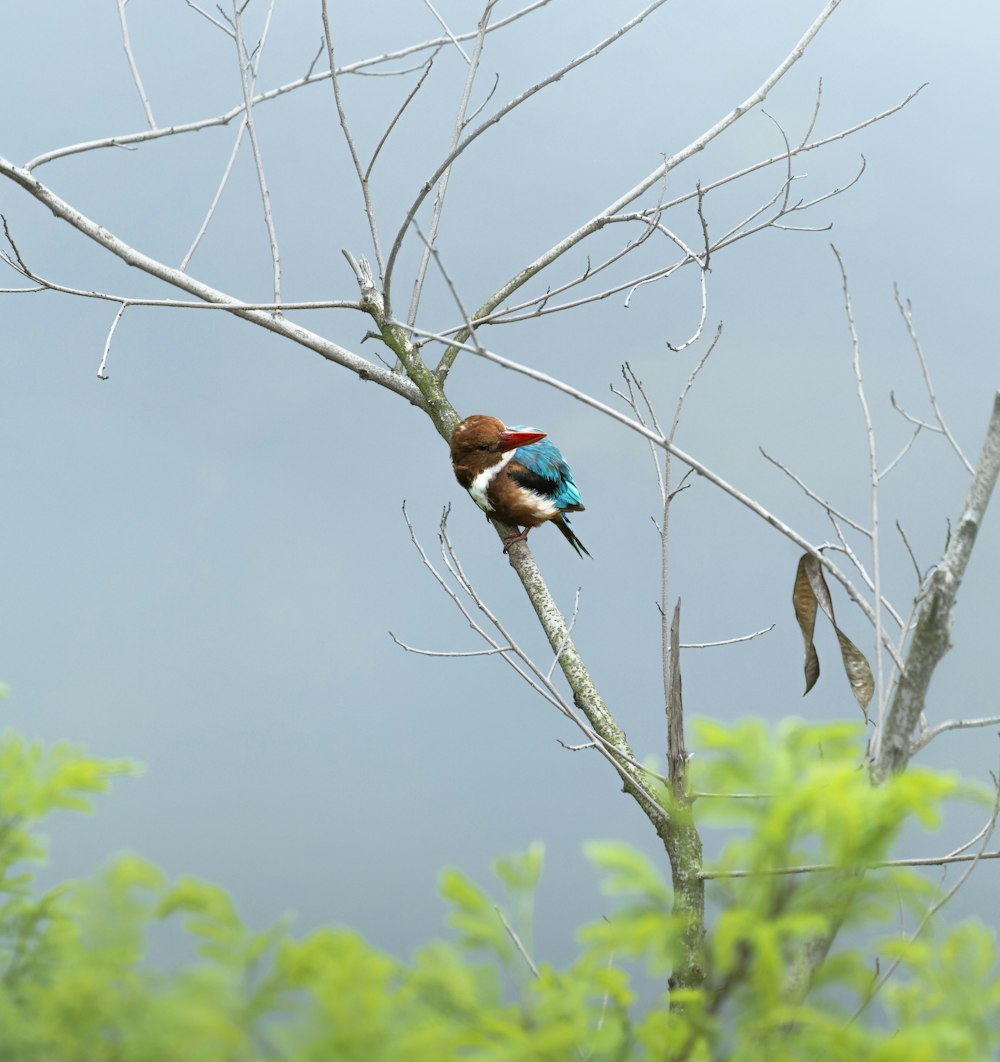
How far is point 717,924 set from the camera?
49.4 inches

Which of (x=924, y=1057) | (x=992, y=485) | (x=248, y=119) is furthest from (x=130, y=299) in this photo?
(x=924, y=1057)

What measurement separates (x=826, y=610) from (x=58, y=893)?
1714 millimetres

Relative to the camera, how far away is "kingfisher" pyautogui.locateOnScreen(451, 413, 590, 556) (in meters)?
4.46

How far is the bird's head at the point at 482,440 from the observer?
4.44m

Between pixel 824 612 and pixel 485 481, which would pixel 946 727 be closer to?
pixel 824 612

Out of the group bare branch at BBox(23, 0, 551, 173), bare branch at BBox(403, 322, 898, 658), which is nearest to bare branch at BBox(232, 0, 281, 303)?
bare branch at BBox(23, 0, 551, 173)

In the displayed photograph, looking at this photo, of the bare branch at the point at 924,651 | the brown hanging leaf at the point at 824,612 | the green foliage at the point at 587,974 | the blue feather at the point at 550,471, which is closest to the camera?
the green foliage at the point at 587,974

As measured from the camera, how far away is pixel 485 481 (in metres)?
4.51

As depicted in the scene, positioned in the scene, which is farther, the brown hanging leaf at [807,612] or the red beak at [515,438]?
the red beak at [515,438]

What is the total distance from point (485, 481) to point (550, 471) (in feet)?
1.02

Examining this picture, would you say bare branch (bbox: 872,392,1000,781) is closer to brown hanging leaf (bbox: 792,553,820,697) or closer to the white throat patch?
brown hanging leaf (bbox: 792,553,820,697)

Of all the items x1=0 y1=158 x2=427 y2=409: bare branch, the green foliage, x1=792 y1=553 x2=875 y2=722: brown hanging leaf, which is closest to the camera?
the green foliage

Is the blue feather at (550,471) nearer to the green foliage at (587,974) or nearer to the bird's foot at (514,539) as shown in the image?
the bird's foot at (514,539)

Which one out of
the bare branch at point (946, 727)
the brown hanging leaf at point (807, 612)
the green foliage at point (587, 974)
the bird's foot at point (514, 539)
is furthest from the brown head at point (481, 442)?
the green foliage at point (587, 974)
